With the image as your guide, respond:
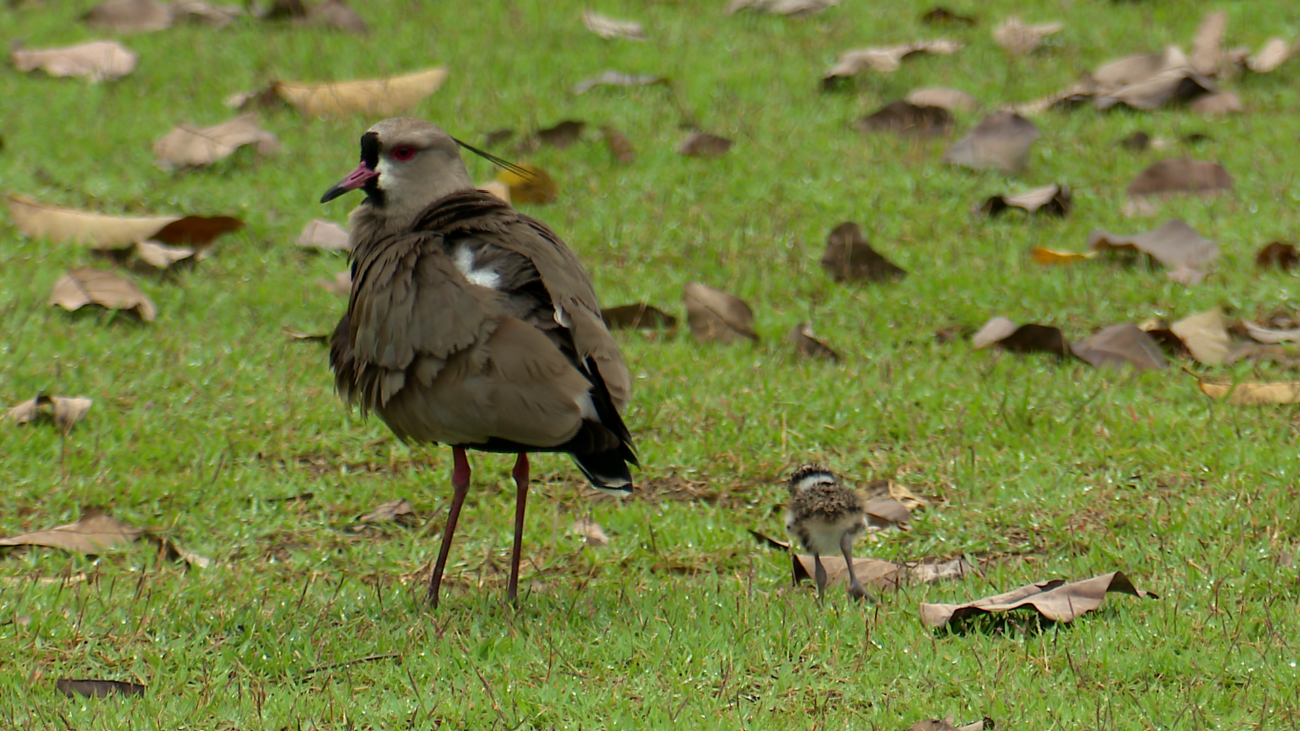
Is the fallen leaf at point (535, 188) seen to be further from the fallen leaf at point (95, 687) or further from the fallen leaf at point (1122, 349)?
the fallen leaf at point (95, 687)

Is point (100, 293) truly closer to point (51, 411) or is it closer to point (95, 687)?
point (51, 411)

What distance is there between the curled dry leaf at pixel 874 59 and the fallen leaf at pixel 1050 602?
4638mm

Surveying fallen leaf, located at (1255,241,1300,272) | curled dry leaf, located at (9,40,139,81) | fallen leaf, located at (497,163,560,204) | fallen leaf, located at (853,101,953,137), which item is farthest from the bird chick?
curled dry leaf, located at (9,40,139,81)

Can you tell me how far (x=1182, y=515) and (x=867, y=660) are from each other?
1495 mm

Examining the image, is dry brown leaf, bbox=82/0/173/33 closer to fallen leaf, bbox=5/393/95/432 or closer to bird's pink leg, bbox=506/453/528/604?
fallen leaf, bbox=5/393/95/432

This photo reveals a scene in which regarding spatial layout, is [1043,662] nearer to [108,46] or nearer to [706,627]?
[706,627]

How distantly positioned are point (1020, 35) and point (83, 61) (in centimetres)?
528

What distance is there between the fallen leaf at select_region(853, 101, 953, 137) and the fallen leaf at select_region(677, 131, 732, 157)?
786 mm

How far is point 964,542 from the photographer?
4773 mm

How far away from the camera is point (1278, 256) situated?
6324 millimetres

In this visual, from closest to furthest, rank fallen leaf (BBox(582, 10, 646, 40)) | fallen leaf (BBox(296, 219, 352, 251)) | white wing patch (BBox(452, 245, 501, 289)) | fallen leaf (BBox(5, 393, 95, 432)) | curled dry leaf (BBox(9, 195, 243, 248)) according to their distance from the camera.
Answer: white wing patch (BBox(452, 245, 501, 289)), fallen leaf (BBox(5, 393, 95, 432)), curled dry leaf (BBox(9, 195, 243, 248)), fallen leaf (BBox(296, 219, 352, 251)), fallen leaf (BBox(582, 10, 646, 40))

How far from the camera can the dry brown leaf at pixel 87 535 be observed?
4.71 meters

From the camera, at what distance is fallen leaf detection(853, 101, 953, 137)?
7.66 metres

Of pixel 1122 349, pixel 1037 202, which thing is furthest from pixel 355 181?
pixel 1037 202
